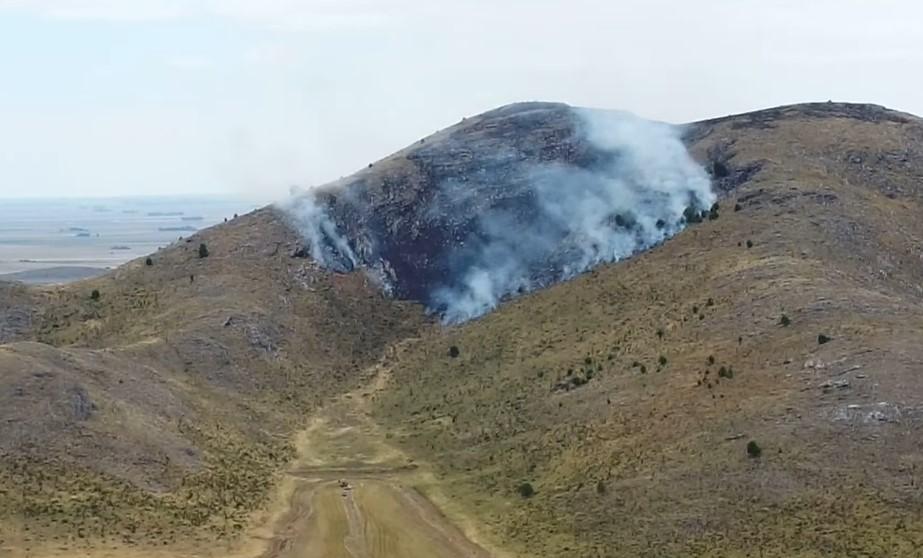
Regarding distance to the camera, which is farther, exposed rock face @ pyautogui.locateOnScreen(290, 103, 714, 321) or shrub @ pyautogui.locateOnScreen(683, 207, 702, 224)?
exposed rock face @ pyautogui.locateOnScreen(290, 103, 714, 321)

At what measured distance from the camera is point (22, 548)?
171 ft

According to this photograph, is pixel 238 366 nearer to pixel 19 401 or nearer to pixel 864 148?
pixel 19 401

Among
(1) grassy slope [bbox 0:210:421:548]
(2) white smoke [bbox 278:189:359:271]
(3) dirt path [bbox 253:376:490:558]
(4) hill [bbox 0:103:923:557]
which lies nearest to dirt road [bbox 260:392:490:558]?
(3) dirt path [bbox 253:376:490:558]

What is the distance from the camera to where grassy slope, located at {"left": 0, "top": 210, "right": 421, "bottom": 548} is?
5931cm

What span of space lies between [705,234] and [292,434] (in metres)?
45.4

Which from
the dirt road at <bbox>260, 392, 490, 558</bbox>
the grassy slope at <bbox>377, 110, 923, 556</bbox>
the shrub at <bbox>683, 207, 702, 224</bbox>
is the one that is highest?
the shrub at <bbox>683, 207, 702, 224</bbox>

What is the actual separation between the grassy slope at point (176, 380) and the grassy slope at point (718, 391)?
10844mm

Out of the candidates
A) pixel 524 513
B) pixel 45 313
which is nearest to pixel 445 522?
pixel 524 513

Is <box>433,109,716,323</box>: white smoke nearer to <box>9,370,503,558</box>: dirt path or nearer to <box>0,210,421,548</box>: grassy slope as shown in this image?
<box>0,210,421,548</box>: grassy slope

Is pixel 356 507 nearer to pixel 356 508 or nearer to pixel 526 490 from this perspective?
pixel 356 508

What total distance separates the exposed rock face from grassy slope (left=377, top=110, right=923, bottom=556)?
11569mm

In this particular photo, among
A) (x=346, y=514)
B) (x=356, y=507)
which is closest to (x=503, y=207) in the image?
(x=356, y=507)

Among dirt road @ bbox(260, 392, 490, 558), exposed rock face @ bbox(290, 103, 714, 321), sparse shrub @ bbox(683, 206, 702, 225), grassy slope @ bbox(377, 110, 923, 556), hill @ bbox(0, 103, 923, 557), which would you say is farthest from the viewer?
exposed rock face @ bbox(290, 103, 714, 321)

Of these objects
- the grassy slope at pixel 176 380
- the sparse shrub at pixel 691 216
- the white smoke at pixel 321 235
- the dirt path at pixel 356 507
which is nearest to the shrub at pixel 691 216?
the sparse shrub at pixel 691 216
